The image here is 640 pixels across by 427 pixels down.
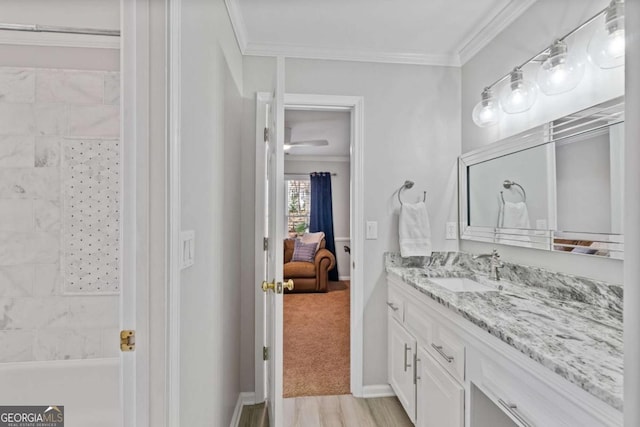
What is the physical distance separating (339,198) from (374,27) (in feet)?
14.5

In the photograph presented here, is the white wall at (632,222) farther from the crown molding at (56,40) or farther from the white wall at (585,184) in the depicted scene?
the crown molding at (56,40)

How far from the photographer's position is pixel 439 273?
6.79 ft

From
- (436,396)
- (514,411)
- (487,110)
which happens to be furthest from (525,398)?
Answer: (487,110)

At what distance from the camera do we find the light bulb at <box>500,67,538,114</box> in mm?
1652

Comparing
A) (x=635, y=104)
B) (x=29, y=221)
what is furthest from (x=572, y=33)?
(x=29, y=221)

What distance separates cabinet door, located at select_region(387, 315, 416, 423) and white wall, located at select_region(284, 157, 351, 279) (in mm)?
3993

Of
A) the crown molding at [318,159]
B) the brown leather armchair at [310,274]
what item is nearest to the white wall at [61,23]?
the brown leather armchair at [310,274]

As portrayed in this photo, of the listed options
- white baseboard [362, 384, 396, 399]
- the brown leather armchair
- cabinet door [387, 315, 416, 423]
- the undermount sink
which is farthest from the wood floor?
the brown leather armchair

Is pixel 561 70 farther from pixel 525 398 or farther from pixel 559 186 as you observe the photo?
pixel 525 398

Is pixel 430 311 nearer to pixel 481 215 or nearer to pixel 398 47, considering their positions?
pixel 481 215

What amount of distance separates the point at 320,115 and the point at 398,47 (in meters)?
1.61

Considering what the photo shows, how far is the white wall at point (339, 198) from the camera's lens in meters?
6.16

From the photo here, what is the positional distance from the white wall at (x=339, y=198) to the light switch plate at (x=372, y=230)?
12.9 ft

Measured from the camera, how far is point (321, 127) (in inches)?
164
